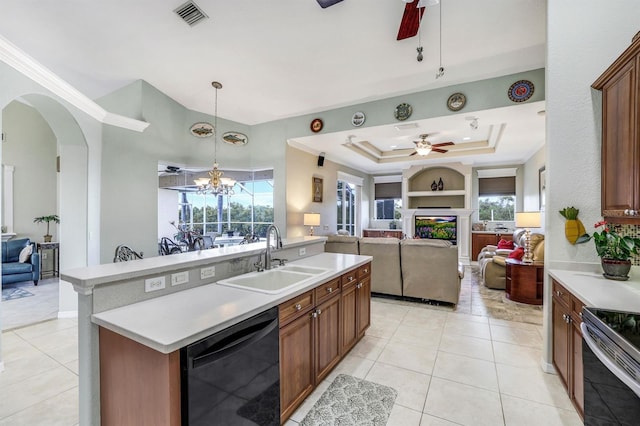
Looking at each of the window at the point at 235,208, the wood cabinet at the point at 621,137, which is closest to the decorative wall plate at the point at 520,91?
the wood cabinet at the point at 621,137

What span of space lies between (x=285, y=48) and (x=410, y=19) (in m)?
1.60

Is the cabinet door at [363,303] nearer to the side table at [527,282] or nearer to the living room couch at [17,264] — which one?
the side table at [527,282]

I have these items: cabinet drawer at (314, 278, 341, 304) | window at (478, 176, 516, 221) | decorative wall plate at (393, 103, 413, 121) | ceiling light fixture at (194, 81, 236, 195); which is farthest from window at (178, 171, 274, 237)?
window at (478, 176, 516, 221)

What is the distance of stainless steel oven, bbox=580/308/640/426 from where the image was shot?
107 cm

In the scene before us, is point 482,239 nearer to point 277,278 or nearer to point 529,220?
point 529,220

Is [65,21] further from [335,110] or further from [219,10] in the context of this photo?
[335,110]

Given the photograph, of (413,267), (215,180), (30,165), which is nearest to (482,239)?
(413,267)

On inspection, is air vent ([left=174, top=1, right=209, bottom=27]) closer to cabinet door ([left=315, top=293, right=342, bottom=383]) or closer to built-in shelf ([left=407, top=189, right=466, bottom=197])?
cabinet door ([left=315, top=293, right=342, bottom=383])

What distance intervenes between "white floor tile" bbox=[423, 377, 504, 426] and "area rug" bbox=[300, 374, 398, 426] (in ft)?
0.99

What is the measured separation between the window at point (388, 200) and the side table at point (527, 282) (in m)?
5.35

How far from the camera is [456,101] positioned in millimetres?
3979

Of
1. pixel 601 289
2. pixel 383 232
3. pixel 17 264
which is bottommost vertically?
pixel 17 264

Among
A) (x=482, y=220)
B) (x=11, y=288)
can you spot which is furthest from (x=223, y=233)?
(x=482, y=220)

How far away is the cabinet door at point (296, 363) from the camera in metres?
1.74
